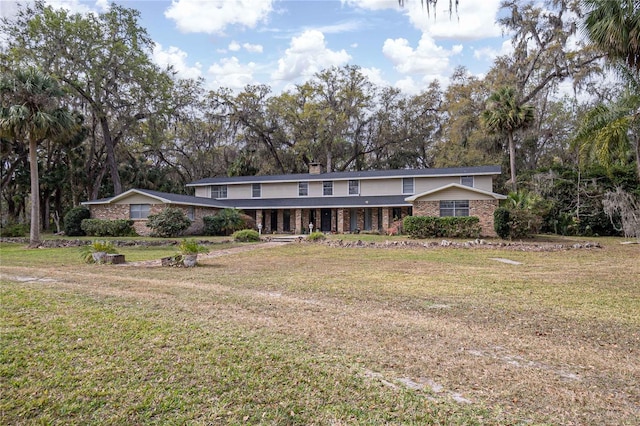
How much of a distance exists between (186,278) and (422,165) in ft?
118

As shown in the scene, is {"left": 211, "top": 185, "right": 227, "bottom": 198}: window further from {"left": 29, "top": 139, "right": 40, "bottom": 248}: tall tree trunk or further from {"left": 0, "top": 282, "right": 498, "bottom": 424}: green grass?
{"left": 0, "top": 282, "right": 498, "bottom": 424}: green grass

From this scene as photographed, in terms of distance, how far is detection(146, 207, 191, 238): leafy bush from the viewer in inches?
936

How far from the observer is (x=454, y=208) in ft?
78.1

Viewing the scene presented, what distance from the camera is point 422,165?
1655 inches

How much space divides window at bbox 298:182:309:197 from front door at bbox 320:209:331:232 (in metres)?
1.94

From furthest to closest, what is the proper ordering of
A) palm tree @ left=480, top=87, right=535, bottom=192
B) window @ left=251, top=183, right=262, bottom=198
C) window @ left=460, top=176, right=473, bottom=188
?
window @ left=251, top=183, right=262, bottom=198, window @ left=460, top=176, right=473, bottom=188, palm tree @ left=480, top=87, right=535, bottom=192

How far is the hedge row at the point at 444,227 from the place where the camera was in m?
20.8

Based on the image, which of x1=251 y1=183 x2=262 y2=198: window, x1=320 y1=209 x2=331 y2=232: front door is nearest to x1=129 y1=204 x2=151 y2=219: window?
x1=251 y1=183 x2=262 y2=198: window

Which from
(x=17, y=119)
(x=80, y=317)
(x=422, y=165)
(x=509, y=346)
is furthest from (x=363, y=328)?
(x=422, y=165)

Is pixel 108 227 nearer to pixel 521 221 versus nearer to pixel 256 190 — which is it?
pixel 256 190

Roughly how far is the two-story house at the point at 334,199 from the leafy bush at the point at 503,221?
306 centimetres

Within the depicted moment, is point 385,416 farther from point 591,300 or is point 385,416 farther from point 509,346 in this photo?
point 591,300

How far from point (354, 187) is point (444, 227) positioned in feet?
33.0

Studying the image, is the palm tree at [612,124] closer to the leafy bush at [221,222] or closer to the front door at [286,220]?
the leafy bush at [221,222]
